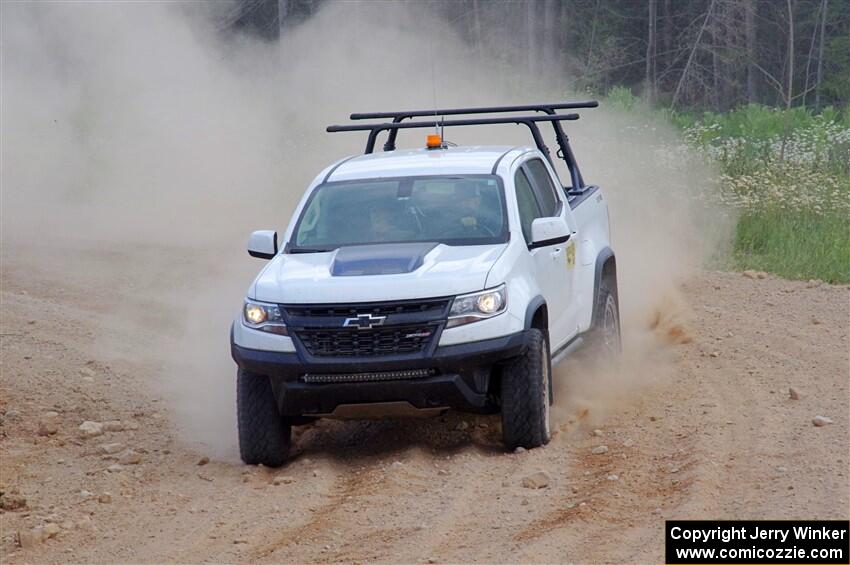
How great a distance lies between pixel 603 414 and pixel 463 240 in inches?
57.6

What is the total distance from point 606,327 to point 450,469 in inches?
109

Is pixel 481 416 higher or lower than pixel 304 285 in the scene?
lower

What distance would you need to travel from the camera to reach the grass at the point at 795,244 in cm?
1448

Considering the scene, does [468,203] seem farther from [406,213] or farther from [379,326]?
[379,326]

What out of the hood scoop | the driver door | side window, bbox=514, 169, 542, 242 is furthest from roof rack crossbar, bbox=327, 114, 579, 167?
the hood scoop

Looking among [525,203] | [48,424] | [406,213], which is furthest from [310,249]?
[48,424]

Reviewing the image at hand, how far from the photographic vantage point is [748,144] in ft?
65.8

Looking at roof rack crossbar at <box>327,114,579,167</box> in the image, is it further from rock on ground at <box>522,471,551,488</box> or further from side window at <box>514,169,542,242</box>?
rock on ground at <box>522,471,551,488</box>

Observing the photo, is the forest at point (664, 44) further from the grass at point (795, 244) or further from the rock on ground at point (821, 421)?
the rock on ground at point (821, 421)

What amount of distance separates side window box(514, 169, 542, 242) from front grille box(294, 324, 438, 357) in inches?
50.5

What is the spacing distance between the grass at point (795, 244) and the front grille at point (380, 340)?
23.4 feet

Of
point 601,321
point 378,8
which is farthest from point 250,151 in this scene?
point 601,321

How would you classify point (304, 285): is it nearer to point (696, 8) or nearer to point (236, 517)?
point (236, 517)

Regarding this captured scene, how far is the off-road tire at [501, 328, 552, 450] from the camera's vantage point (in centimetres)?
823
